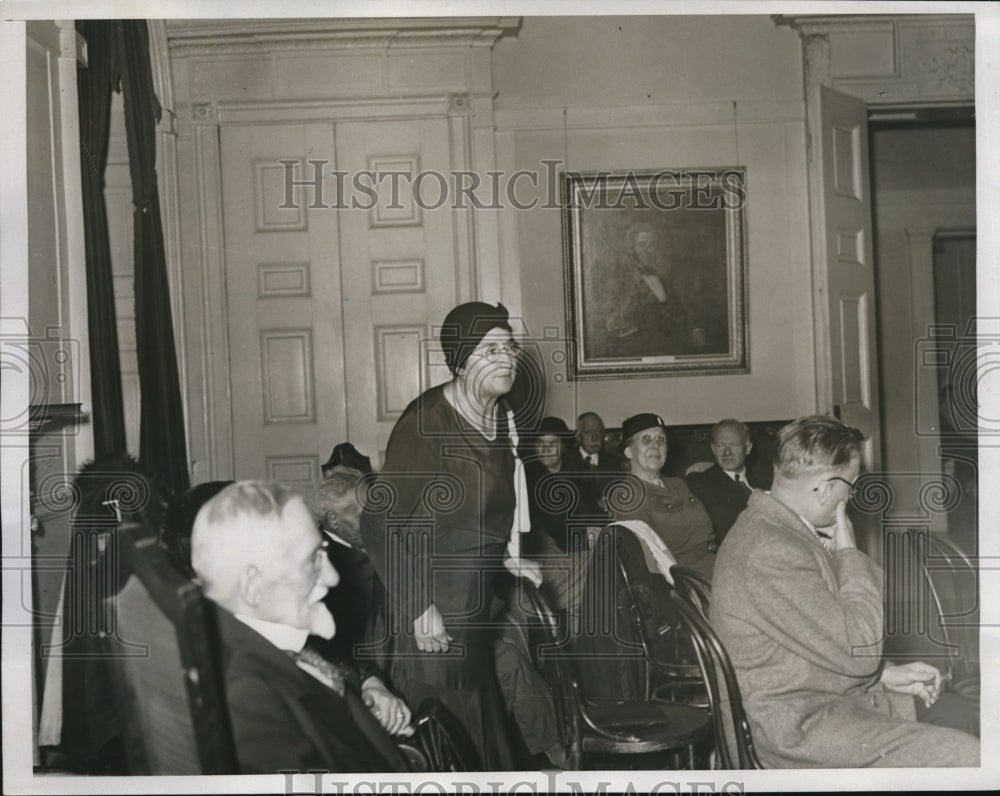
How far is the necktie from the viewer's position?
10.2 ft

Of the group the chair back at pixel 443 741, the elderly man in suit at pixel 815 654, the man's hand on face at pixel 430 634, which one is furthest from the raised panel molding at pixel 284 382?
the elderly man in suit at pixel 815 654

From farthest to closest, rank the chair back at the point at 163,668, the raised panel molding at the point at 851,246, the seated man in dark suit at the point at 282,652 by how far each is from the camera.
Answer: the raised panel molding at the point at 851,246 < the seated man in dark suit at the point at 282,652 < the chair back at the point at 163,668

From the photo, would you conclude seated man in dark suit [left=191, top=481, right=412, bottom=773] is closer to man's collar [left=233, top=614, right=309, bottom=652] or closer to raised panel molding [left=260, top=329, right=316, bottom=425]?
man's collar [left=233, top=614, right=309, bottom=652]

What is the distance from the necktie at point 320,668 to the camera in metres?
3.10

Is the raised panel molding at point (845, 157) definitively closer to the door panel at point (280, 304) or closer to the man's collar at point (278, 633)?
the door panel at point (280, 304)

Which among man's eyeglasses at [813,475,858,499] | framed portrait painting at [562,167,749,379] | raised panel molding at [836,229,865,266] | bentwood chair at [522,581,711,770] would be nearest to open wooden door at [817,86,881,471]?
raised panel molding at [836,229,865,266]

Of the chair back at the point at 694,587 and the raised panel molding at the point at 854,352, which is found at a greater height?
the raised panel molding at the point at 854,352

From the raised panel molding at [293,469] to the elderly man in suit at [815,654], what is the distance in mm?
1428

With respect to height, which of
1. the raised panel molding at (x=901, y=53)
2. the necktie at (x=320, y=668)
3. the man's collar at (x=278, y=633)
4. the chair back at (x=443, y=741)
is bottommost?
the chair back at (x=443, y=741)

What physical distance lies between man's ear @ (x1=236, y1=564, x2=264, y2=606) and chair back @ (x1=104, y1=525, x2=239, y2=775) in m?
0.12

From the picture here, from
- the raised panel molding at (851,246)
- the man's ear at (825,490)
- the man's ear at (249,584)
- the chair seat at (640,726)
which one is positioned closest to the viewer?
the man's ear at (249,584)

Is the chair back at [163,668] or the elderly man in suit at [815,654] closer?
the chair back at [163,668]

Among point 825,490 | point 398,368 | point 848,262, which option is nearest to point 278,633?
point 398,368

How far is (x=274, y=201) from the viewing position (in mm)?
3395
